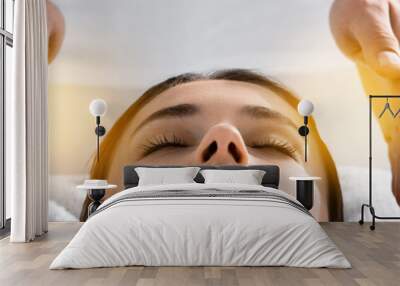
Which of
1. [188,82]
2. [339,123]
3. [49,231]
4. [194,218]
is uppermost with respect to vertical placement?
[188,82]

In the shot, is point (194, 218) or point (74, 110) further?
point (74, 110)

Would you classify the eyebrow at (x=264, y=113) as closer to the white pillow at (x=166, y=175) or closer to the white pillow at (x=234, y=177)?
the white pillow at (x=234, y=177)

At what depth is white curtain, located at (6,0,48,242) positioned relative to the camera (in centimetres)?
591

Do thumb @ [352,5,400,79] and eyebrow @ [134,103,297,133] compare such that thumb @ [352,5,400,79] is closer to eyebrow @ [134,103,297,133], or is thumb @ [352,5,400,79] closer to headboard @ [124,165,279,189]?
eyebrow @ [134,103,297,133]

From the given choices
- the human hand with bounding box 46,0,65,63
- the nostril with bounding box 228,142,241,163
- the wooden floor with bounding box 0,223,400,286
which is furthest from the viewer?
the human hand with bounding box 46,0,65,63

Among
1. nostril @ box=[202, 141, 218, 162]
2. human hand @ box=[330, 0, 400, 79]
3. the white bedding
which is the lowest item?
the white bedding

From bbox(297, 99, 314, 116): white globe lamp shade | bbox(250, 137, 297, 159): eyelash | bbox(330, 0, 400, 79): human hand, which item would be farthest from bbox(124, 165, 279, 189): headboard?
bbox(330, 0, 400, 79): human hand

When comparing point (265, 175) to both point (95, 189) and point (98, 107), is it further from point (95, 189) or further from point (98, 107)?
point (98, 107)

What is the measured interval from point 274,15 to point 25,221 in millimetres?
4022

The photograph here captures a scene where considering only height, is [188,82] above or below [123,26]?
below

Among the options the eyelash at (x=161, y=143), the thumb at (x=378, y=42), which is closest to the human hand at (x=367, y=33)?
the thumb at (x=378, y=42)

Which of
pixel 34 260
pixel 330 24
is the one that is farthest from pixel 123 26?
pixel 34 260

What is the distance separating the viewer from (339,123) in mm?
7473

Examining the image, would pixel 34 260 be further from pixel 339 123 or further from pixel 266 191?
pixel 339 123
